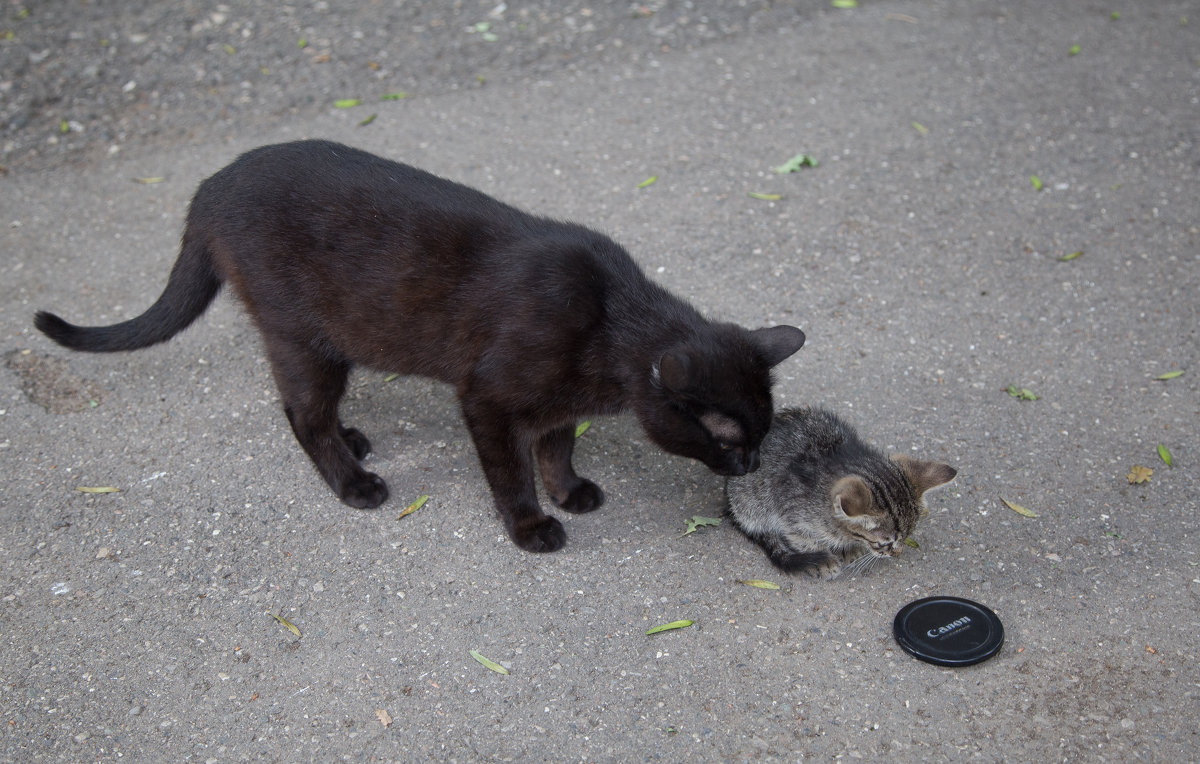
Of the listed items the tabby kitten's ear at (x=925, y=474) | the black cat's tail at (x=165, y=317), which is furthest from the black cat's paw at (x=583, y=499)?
the black cat's tail at (x=165, y=317)

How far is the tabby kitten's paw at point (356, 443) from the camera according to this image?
4570 millimetres

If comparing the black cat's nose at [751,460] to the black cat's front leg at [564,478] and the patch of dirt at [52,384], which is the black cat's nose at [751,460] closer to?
the black cat's front leg at [564,478]

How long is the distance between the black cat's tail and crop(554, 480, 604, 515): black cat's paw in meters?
1.84

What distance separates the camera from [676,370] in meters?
3.42

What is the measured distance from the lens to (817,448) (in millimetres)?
4059

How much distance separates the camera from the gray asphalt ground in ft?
11.4

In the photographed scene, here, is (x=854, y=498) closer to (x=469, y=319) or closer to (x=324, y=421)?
(x=469, y=319)

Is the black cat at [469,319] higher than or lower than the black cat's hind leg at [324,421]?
higher

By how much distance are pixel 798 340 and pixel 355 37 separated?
209 inches

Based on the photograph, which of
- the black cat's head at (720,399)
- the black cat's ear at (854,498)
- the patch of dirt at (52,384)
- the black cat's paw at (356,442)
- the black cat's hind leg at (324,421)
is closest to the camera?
the black cat's head at (720,399)

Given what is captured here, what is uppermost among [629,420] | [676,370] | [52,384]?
[676,370]

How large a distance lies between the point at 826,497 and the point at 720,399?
68 cm

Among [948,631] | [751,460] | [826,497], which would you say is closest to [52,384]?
[751,460]

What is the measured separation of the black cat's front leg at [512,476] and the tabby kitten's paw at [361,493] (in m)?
0.54
